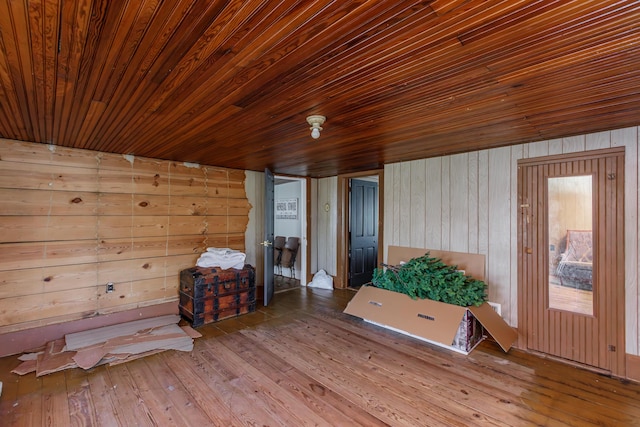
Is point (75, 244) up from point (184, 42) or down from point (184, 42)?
down

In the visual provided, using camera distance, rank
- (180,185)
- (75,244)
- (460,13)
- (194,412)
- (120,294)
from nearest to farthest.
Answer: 1. (460,13)
2. (194,412)
3. (75,244)
4. (120,294)
5. (180,185)

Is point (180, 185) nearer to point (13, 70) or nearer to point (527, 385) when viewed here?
point (13, 70)

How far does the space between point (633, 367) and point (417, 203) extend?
8.21 ft

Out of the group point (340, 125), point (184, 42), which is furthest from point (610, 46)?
point (184, 42)

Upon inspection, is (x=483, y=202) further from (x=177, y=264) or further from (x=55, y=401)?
(x=55, y=401)

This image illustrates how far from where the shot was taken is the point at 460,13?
3.57 feet

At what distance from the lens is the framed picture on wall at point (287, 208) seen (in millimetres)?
6357

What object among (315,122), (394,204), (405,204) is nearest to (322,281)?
(394,204)

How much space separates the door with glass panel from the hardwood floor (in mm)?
263

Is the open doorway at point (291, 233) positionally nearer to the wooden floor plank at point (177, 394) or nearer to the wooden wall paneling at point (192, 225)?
the wooden wall paneling at point (192, 225)

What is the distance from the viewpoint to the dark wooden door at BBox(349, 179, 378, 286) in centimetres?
553

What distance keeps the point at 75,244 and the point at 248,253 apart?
89.0 inches

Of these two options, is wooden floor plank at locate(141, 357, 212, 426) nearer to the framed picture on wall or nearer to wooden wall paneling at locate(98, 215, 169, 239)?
wooden wall paneling at locate(98, 215, 169, 239)

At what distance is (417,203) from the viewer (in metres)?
4.04
